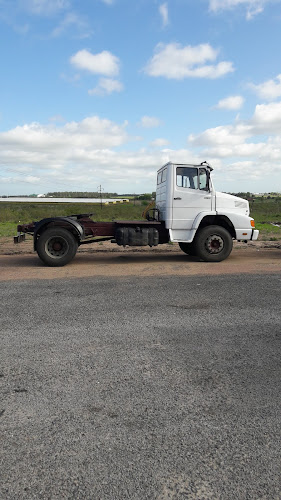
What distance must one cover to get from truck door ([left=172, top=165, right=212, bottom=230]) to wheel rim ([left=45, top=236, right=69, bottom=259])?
3.07 meters

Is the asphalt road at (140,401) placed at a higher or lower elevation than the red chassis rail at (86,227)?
lower

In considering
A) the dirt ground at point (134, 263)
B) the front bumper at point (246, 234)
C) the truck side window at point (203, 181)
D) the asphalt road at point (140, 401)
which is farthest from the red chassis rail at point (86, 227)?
the asphalt road at point (140, 401)

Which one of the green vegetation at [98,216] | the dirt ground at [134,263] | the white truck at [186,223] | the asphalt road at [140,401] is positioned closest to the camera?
the asphalt road at [140,401]

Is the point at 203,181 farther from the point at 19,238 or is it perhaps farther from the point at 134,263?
the point at 19,238

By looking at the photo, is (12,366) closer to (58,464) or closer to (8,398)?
(8,398)

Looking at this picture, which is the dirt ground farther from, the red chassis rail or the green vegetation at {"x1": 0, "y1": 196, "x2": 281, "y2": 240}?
the green vegetation at {"x1": 0, "y1": 196, "x2": 281, "y2": 240}

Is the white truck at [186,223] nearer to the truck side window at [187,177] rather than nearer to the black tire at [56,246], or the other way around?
the truck side window at [187,177]

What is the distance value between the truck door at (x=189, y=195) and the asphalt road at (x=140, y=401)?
480 centimetres

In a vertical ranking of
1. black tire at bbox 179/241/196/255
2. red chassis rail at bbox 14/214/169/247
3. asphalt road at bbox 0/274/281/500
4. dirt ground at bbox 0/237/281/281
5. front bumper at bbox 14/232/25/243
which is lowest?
asphalt road at bbox 0/274/281/500

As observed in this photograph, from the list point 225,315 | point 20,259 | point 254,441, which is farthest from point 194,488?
point 20,259

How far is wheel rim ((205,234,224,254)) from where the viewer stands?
35.1 feet

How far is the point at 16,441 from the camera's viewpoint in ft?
9.11

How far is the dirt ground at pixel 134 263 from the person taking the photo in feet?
30.0

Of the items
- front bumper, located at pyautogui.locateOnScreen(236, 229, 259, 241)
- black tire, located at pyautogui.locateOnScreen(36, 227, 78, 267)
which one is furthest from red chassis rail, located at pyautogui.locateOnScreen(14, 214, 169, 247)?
front bumper, located at pyautogui.locateOnScreen(236, 229, 259, 241)
